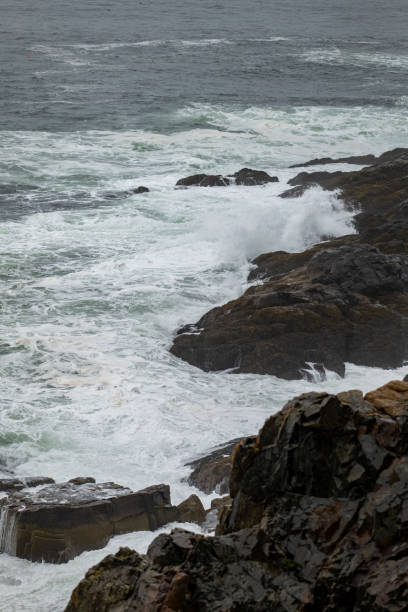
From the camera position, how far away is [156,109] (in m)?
43.2

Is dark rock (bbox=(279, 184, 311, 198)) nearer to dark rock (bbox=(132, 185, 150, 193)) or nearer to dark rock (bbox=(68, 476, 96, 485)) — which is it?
dark rock (bbox=(132, 185, 150, 193))

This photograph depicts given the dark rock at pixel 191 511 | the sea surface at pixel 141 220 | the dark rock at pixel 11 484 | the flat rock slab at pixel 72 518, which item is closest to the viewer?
the flat rock slab at pixel 72 518

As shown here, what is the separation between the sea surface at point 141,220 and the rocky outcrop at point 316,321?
1.39ft

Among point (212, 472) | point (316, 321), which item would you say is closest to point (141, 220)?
point (316, 321)

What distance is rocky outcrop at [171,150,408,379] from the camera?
16078 millimetres

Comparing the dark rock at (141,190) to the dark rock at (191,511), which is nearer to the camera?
the dark rock at (191,511)

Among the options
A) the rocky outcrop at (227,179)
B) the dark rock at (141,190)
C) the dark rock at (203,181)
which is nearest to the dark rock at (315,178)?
the rocky outcrop at (227,179)

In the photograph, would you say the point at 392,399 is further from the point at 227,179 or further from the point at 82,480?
the point at 227,179

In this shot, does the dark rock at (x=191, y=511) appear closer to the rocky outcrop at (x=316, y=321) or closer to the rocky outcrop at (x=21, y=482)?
the rocky outcrop at (x=21, y=482)

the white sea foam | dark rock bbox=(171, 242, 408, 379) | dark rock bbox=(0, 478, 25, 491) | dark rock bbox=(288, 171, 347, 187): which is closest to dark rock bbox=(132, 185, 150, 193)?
dark rock bbox=(288, 171, 347, 187)

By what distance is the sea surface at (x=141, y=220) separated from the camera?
13.9 meters

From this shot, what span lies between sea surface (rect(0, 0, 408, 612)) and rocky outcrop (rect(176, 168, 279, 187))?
24.3 inches

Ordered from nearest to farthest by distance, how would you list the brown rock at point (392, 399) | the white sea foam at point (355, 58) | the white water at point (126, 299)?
1. the brown rock at point (392, 399)
2. the white water at point (126, 299)
3. the white sea foam at point (355, 58)

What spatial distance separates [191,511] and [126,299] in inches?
368
